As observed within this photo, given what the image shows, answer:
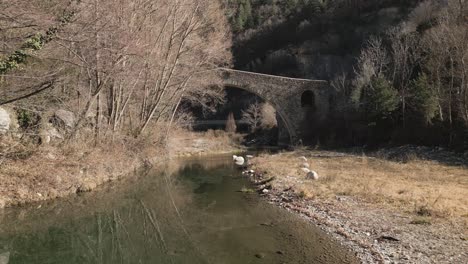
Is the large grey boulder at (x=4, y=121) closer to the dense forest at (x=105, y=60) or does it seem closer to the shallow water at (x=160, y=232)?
the dense forest at (x=105, y=60)

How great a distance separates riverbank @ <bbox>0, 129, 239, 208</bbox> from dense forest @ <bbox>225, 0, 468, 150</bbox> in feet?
41.9

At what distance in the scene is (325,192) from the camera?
40.9ft

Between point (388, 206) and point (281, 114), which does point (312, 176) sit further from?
point (281, 114)

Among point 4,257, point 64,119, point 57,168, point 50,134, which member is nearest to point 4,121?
point 50,134

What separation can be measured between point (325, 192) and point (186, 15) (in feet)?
41.5

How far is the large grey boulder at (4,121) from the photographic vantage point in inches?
497

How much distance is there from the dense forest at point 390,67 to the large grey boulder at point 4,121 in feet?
52.8

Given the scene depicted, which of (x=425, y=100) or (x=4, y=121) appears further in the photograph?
(x=425, y=100)

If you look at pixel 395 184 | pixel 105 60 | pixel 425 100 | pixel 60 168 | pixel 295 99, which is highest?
pixel 295 99

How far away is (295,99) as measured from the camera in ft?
133

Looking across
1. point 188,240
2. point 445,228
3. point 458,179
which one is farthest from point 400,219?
point 458,179

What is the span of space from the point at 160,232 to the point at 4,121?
7142 mm

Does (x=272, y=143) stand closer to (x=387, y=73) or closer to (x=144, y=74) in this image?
(x=387, y=73)

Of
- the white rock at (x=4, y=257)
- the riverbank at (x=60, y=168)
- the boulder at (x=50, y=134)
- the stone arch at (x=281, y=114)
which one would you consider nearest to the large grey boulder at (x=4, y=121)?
the riverbank at (x=60, y=168)
